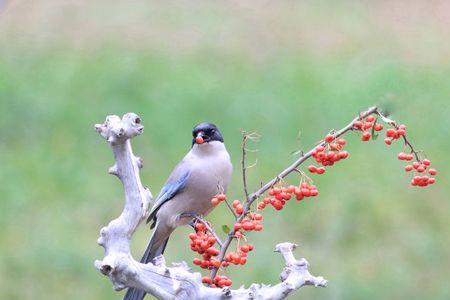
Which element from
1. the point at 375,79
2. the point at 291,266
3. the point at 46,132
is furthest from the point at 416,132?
the point at 291,266

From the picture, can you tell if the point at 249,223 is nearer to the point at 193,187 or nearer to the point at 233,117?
the point at 193,187

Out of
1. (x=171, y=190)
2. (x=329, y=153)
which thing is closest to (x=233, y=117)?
(x=171, y=190)

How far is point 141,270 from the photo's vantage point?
2.61 m

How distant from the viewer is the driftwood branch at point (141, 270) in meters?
2.58

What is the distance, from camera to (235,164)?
714 cm

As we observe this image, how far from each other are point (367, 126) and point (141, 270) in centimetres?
72

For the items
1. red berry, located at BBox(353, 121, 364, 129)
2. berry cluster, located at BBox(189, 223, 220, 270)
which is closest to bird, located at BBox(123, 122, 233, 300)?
berry cluster, located at BBox(189, 223, 220, 270)

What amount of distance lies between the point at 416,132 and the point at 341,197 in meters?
0.98

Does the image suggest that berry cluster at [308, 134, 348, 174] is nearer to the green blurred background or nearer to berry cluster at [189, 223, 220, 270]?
berry cluster at [189, 223, 220, 270]

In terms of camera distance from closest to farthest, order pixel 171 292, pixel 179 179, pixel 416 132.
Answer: pixel 171 292
pixel 179 179
pixel 416 132

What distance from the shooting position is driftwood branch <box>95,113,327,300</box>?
2584mm

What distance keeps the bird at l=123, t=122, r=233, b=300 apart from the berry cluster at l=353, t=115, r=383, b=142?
1003 mm

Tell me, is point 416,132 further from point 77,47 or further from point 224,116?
point 77,47

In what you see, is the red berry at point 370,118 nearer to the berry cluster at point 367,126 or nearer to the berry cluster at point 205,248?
the berry cluster at point 367,126
